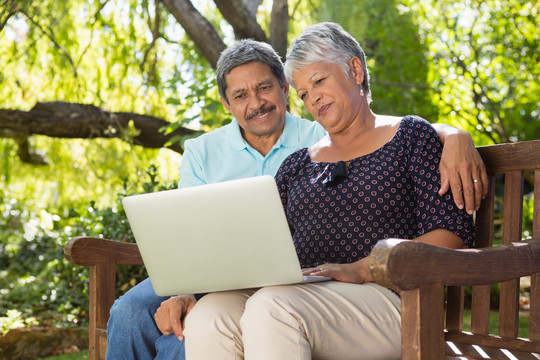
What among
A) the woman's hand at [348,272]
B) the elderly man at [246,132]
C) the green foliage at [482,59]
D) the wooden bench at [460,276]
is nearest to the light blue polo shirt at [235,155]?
the elderly man at [246,132]

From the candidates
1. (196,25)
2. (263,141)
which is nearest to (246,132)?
(263,141)

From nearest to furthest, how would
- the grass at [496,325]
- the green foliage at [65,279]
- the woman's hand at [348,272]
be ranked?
the woman's hand at [348,272], the grass at [496,325], the green foliage at [65,279]

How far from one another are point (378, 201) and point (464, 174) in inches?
11.8

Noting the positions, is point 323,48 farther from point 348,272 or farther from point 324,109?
point 348,272

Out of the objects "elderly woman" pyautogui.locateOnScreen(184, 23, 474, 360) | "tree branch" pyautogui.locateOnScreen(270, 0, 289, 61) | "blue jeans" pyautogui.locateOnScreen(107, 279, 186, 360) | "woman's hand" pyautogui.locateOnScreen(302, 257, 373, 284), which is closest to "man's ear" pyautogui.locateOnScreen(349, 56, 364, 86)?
"elderly woman" pyautogui.locateOnScreen(184, 23, 474, 360)

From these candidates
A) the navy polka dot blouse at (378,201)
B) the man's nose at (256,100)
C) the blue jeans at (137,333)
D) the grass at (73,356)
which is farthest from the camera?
the grass at (73,356)

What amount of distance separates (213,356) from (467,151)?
943mm

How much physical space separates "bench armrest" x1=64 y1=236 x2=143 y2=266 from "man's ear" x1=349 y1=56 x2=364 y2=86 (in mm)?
1087

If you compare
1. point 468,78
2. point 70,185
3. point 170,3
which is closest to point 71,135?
point 70,185

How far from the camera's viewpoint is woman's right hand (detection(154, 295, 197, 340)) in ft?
7.39

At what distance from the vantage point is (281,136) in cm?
296

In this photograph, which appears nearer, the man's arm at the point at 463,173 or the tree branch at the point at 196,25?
the man's arm at the point at 463,173

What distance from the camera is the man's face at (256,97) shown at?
2896 mm

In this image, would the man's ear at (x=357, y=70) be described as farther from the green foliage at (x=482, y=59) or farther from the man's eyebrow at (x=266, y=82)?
the green foliage at (x=482, y=59)
